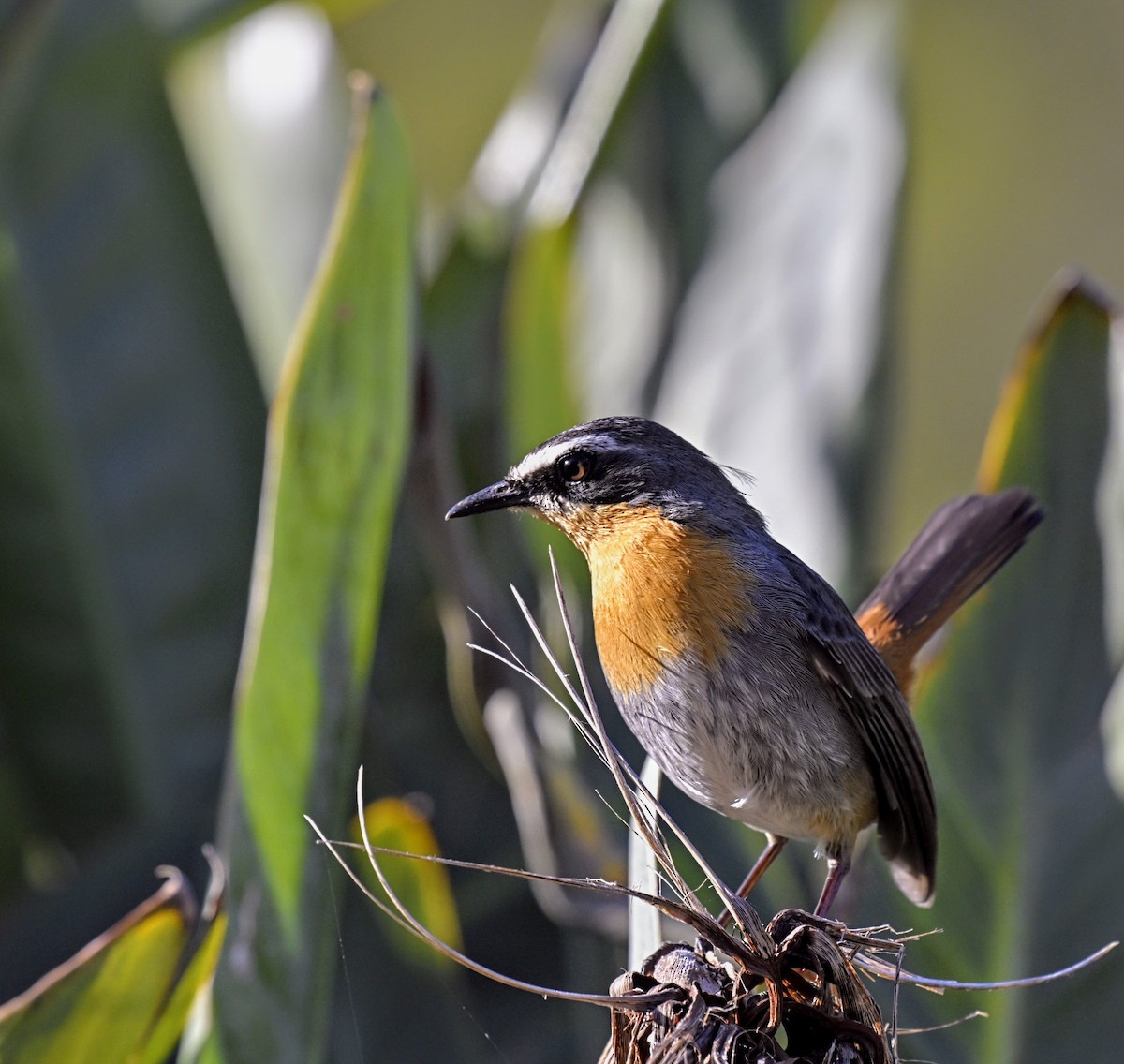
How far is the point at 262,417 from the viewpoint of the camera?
2861 millimetres

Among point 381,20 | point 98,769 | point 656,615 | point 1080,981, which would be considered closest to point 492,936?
point 98,769

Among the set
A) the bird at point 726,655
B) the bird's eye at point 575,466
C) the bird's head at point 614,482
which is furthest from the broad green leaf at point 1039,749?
the bird's eye at point 575,466

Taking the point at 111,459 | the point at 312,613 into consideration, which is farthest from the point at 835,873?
the point at 111,459

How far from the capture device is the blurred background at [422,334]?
93.1 inches

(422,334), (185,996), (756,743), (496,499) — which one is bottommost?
(185,996)

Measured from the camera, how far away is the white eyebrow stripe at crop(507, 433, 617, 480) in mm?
1416

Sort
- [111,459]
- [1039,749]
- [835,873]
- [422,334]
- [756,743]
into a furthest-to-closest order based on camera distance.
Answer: [111,459] → [422,334] → [1039,749] → [835,873] → [756,743]

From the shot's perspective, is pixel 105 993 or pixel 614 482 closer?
pixel 105 993

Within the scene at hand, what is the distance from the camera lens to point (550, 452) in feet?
4.66

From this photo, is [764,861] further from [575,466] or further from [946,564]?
[575,466]

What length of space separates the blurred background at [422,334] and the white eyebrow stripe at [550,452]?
2.48 feet

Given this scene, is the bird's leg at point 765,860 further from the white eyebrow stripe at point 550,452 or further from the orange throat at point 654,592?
the white eyebrow stripe at point 550,452

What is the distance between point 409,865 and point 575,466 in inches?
22.9

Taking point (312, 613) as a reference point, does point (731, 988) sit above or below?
below
